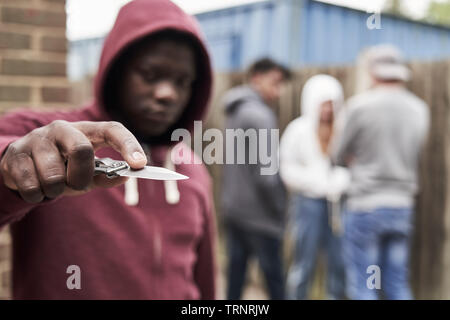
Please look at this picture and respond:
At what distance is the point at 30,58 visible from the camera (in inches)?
45.9

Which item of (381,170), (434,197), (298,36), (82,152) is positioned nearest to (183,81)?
(82,152)

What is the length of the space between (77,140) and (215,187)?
3.62 meters

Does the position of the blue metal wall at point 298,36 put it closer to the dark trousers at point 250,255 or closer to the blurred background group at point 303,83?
the blurred background group at point 303,83

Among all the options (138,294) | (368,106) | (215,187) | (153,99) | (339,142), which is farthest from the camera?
(215,187)

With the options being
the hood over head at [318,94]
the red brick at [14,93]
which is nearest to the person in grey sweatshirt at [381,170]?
the hood over head at [318,94]

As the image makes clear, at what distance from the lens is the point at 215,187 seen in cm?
412

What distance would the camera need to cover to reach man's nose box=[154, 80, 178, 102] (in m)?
0.82

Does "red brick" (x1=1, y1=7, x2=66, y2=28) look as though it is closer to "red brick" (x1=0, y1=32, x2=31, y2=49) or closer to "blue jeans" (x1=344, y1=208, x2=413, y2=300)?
"red brick" (x1=0, y1=32, x2=31, y2=49)

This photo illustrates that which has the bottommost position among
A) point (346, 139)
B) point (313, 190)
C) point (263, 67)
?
point (313, 190)

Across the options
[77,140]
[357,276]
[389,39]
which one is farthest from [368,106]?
[389,39]

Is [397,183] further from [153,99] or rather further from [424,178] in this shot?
[153,99]

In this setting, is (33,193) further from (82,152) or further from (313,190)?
(313,190)

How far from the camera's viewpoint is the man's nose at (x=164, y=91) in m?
0.82

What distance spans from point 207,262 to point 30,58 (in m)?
0.64
